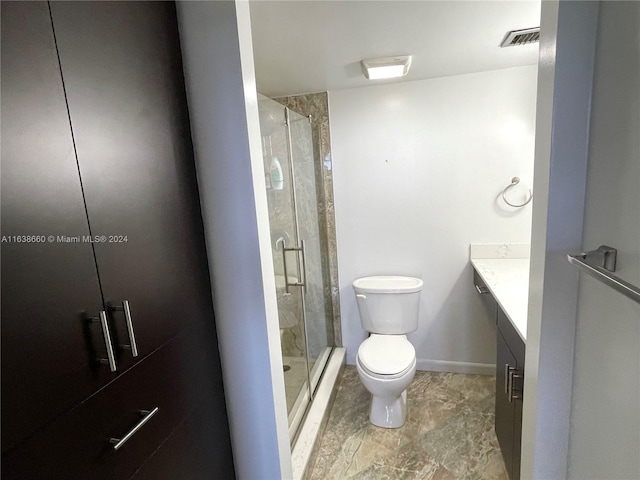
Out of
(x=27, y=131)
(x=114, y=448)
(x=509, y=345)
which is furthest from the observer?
(x=509, y=345)

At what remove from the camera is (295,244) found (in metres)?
2.14

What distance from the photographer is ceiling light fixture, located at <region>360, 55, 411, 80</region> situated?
1787 mm

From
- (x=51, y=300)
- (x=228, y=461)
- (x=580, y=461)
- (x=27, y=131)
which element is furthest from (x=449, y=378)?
(x=27, y=131)

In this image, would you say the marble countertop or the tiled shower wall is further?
the tiled shower wall

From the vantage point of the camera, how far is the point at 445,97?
2229 millimetres

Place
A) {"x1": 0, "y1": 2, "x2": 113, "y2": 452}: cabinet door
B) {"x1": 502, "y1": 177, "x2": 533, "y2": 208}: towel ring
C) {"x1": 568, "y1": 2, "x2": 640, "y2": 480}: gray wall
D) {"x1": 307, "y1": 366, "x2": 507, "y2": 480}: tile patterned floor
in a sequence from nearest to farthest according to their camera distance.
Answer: {"x1": 0, "y1": 2, "x2": 113, "y2": 452}: cabinet door < {"x1": 568, "y1": 2, "x2": 640, "y2": 480}: gray wall < {"x1": 307, "y1": 366, "x2": 507, "y2": 480}: tile patterned floor < {"x1": 502, "y1": 177, "x2": 533, "y2": 208}: towel ring

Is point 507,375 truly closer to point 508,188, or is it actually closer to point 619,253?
point 619,253

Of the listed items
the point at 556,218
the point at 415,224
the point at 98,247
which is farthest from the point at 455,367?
the point at 98,247

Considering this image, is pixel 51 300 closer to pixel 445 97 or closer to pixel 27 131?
pixel 27 131

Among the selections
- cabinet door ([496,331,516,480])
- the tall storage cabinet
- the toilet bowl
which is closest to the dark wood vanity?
cabinet door ([496,331,516,480])

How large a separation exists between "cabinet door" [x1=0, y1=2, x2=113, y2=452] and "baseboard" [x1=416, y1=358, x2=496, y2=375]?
2.38m

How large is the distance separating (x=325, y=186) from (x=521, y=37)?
1406 millimetres

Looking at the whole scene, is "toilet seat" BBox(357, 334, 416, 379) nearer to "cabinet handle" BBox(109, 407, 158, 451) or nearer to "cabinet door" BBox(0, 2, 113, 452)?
"cabinet handle" BBox(109, 407, 158, 451)

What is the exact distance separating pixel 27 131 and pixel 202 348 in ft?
2.55
